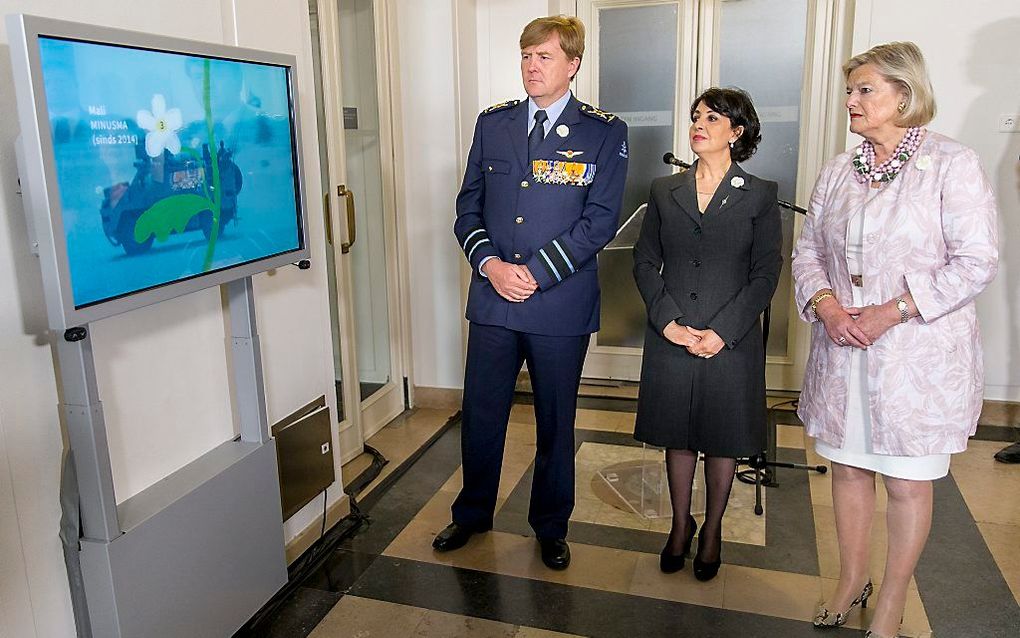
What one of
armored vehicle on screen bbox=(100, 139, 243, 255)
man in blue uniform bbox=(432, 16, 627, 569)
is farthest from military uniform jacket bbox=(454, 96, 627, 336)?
armored vehicle on screen bbox=(100, 139, 243, 255)

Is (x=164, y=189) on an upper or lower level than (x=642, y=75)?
lower

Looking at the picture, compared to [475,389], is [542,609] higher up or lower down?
lower down

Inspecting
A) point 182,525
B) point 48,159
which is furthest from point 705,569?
point 48,159

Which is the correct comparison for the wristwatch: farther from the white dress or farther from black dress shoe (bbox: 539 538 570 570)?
black dress shoe (bbox: 539 538 570 570)

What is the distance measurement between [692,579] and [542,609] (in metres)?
0.49

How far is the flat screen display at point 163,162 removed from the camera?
1.51 m

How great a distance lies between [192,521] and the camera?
1.98 meters

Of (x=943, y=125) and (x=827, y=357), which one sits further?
(x=943, y=125)

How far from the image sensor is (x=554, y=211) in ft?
8.05

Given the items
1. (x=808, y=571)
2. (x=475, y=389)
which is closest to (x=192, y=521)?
(x=475, y=389)

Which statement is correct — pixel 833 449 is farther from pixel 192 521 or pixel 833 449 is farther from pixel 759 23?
pixel 759 23

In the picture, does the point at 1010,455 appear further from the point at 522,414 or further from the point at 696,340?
the point at 522,414

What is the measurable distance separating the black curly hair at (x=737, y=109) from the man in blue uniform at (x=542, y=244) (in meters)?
0.31

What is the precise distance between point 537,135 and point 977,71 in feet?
7.55
